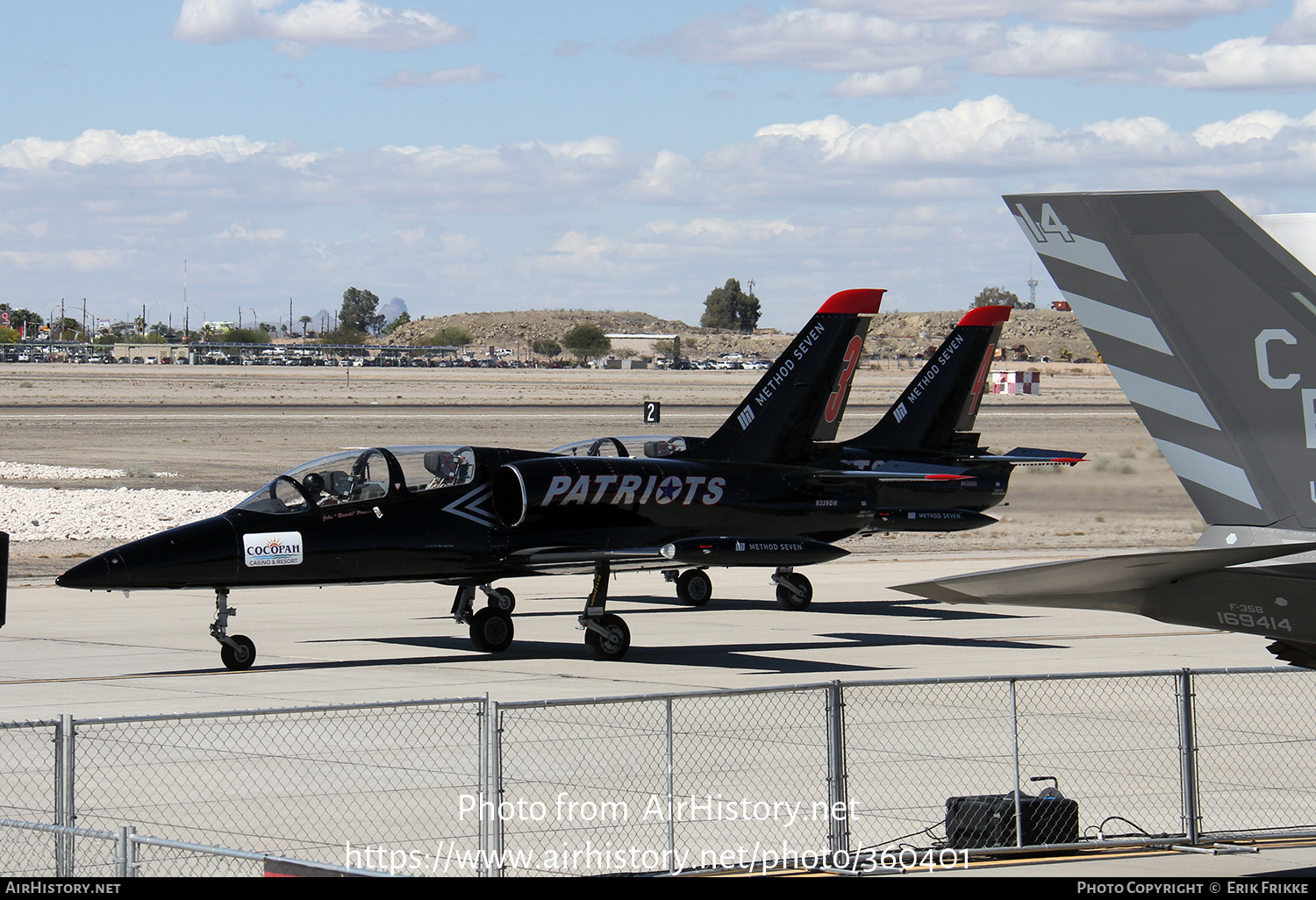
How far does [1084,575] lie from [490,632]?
43.4 ft

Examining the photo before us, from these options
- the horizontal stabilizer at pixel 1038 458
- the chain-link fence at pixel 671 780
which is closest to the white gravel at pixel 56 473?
the horizontal stabilizer at pixel 1038 458

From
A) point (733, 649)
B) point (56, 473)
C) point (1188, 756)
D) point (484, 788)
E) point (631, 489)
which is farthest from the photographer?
point (56, 473)

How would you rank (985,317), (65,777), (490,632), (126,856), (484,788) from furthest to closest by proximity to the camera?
(985,317) → (490,632) → (484,788) → (65,777) → (126,856)

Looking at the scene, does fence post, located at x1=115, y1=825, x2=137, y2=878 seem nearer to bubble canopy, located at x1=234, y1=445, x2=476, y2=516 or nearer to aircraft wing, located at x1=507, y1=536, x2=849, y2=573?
bubble canopy, located at x1=234, y1=445, x2=476, y2=516

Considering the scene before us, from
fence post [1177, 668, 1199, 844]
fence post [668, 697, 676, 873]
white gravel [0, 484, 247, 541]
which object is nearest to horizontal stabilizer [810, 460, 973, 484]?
fence post [1177, 668, 1199, 844]

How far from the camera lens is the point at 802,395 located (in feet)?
79.6

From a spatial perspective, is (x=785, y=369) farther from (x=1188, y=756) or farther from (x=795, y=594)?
(x=1188, y=756)

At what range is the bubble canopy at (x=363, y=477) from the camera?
62.5 feet

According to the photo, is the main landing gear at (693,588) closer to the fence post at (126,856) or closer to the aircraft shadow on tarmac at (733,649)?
the aircraft shadow on tarmac at (733,649)

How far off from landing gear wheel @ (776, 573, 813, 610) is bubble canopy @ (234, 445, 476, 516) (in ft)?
24.8

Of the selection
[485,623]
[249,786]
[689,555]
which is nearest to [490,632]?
[485,623]

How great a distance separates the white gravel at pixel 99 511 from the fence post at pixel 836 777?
2778cm

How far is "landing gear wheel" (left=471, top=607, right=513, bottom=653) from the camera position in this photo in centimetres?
2039

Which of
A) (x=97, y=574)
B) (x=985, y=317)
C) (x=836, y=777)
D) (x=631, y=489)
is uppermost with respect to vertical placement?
(x=985, y=317)
